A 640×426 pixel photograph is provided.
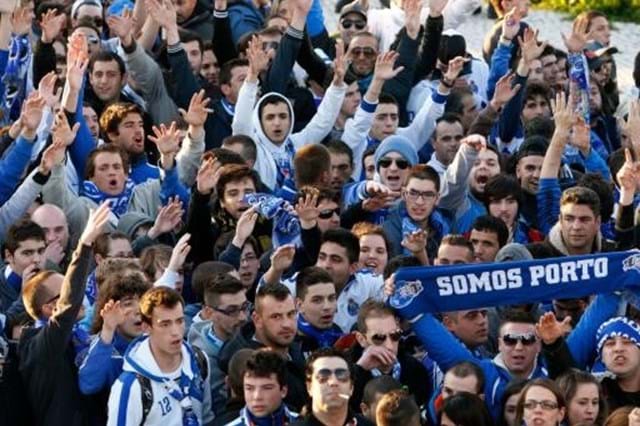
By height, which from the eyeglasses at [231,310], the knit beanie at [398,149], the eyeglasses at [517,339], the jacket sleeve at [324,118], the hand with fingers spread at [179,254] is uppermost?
the jacket sleeve at [324,118]

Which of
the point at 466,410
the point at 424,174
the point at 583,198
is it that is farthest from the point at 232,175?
the point at 466,410

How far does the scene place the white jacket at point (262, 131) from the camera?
17.9 metres

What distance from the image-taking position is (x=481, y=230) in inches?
663

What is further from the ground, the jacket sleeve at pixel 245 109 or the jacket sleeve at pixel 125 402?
the jacket sleeve at pixel 245 109

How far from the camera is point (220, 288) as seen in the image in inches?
597

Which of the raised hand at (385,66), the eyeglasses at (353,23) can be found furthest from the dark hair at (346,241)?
the eyeglasses at (353,23)

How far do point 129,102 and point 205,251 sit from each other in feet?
8.30

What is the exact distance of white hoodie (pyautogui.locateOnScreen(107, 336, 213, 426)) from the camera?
14.0m

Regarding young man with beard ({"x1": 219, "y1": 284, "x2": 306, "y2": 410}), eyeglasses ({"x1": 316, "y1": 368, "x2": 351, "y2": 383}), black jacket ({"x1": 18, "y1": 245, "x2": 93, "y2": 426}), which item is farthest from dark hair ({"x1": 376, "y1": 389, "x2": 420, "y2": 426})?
black jacket ({"x1": 18, "y1": 245, "x2": 93, "y2": 426})

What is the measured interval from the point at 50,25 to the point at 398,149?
2.74 m

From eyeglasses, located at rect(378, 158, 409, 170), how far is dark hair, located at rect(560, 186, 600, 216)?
1334 mm

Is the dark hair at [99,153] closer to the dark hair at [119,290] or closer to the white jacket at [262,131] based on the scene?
the white jacket at [262,131]

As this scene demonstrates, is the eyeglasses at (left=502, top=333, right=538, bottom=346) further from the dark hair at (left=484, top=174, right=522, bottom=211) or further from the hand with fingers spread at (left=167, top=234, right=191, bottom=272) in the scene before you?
the dark hair at (left=484, top=174, right=522, bottom=211)

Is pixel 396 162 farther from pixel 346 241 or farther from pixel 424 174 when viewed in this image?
pixel 346 241
